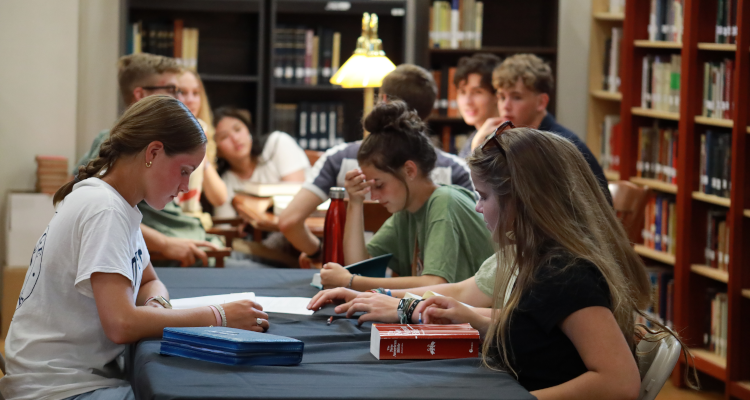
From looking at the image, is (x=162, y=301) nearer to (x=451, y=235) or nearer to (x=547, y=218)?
(x=451, y=235)

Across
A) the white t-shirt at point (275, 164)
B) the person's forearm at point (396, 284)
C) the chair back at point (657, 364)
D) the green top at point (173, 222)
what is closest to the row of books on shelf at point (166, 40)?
the white t-shirt at point (275, 164)

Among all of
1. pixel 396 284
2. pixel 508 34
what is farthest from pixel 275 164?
pixel 396 284

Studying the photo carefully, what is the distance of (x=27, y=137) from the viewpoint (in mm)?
4648

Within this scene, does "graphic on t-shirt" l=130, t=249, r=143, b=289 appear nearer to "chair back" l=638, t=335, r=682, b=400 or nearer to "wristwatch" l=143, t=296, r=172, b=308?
"wristwatch" l=143, t=296, r=172, b=308

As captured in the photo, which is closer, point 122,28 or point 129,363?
point 129,363

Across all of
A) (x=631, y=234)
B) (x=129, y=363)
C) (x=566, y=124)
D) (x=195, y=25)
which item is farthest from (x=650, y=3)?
(x=129, y=363)

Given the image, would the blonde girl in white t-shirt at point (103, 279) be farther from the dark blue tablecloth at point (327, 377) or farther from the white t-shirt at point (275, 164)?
the white t-shirt at point (275, 164)

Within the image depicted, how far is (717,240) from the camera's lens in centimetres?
372

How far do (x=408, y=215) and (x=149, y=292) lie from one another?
86cm

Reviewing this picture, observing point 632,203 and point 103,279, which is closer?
point 103,279

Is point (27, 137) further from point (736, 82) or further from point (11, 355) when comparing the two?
point (736, 82)

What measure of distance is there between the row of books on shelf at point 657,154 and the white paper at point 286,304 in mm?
2674

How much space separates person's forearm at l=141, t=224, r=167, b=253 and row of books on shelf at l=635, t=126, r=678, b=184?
2545mm

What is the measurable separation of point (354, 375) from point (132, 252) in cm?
61
